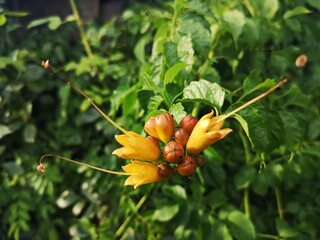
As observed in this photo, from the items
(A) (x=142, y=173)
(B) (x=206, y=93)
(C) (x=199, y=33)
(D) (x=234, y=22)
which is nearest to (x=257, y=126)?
(B) (x=206, y=93)

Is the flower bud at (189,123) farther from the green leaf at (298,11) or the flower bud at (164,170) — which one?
the green leaf at (298,11)

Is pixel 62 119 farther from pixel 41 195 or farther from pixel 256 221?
pixel 256 221

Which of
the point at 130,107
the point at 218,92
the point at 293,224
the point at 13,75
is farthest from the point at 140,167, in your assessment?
the point at 13,75

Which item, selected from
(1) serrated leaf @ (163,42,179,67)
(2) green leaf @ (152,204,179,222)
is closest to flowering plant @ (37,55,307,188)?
(1) serrated leaf @ (163,42,179,67)

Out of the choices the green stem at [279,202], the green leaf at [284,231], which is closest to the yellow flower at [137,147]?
the green leaf at [284,231]

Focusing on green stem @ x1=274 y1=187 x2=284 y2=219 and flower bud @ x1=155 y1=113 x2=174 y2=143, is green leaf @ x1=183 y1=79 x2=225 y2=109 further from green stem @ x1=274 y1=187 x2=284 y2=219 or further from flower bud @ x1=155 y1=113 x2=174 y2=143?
green stem @ x1=274 y1=187 x2=284 y2=219

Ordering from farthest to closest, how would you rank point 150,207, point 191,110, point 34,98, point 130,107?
point 34,98 < point 150,207 < point 130,107 < point 191,110

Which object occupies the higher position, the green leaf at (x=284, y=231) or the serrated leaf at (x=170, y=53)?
the serrated leaf at (x=170, y=53)
